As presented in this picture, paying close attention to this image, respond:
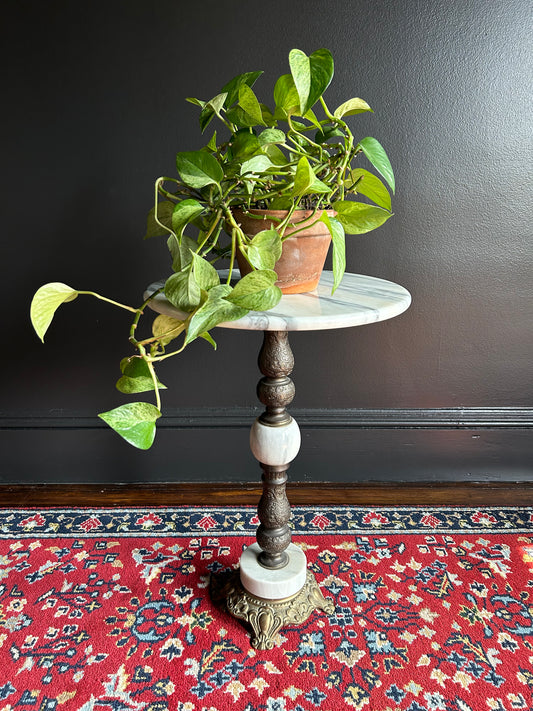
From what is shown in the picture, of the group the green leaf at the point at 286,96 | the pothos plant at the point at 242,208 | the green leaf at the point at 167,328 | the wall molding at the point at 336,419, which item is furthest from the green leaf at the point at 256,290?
the wall molding at the point at 336,419

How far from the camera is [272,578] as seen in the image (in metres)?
1.12

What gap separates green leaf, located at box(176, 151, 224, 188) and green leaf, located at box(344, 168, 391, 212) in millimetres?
276

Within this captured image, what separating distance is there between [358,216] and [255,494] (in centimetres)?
102

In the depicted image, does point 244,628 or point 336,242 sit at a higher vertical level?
point 336,242

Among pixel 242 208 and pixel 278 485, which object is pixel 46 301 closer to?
pixel 242 208

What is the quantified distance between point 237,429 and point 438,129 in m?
1.11

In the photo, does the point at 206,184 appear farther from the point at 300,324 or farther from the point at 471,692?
the point at 471,692

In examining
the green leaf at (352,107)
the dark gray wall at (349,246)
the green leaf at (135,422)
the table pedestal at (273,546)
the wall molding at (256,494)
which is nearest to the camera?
the green leaf at (135,422)

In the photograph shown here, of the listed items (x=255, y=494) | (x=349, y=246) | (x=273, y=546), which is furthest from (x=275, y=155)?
(x=255, y=494)

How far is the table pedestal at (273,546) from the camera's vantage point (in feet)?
3.43

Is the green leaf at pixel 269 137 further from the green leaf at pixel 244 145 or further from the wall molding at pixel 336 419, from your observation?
the wall molding at pixel 336 419

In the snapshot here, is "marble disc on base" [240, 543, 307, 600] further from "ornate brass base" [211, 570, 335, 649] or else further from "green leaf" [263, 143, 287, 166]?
"green leaf" [263, 143, 287, 166]

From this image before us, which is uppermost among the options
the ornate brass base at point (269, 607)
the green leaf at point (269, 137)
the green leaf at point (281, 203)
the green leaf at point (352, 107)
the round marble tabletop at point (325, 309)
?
the green leaf at point (352, 107)

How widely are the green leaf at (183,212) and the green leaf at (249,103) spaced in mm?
188
